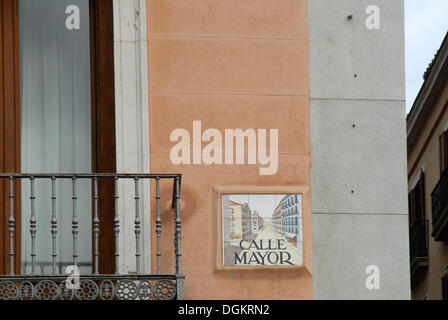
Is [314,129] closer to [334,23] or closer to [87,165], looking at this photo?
[334,23]

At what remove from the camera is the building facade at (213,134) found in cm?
1273

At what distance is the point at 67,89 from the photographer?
43.5 ft

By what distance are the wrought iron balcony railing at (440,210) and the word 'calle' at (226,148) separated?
17.8 metres

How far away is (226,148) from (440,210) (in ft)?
62.0

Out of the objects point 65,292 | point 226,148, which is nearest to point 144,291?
point 65,292

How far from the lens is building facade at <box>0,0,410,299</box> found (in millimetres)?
12734

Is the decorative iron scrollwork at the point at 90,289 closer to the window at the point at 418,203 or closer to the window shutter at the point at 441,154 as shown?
the window shutter at the point at 441,154

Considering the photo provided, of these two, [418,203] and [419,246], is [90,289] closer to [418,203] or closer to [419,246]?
[419,246]

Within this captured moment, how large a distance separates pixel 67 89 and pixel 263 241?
266 cm

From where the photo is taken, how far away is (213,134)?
1293 centimetres

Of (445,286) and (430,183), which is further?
(430,183)
